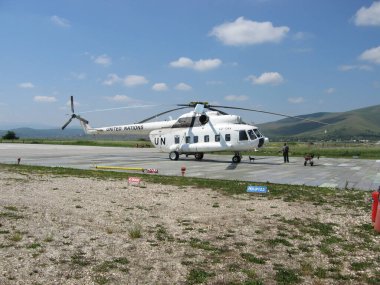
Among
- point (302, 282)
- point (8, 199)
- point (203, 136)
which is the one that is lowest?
point (302, 282)

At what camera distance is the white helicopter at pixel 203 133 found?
31.1 m

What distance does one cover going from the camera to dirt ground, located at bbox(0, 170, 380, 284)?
6875 millimetres

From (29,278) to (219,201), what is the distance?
855cm

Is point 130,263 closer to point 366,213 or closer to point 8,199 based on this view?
point 8,199

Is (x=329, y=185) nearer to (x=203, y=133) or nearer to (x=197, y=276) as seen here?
(x=197, y=276)

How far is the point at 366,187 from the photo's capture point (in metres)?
18.3

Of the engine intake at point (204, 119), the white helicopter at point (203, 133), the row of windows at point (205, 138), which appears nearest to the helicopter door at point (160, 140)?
the white helicopter at point (203, 133)

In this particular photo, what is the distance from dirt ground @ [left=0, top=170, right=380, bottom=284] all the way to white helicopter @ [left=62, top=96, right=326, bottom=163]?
16952 millimetres

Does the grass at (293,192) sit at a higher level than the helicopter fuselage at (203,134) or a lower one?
lower

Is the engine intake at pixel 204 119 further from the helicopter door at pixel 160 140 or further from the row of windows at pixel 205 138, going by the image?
the helicopter door at pixel 160 140

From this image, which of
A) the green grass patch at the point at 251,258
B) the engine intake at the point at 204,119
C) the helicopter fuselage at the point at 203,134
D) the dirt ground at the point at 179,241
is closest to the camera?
the dirt ground at the point at 179,241

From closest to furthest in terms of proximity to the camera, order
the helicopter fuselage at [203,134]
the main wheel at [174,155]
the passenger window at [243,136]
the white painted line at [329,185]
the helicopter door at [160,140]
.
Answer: the white painted line at [329,185] < the passenger window at [243,136] < the helicopter fuselage at [203,134] < the main wheel at [174,155] < the helicopter door at [160,140]

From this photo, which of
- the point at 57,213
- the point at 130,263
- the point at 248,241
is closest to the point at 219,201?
the point at 248,241

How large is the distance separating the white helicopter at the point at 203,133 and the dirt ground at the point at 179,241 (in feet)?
55.6
